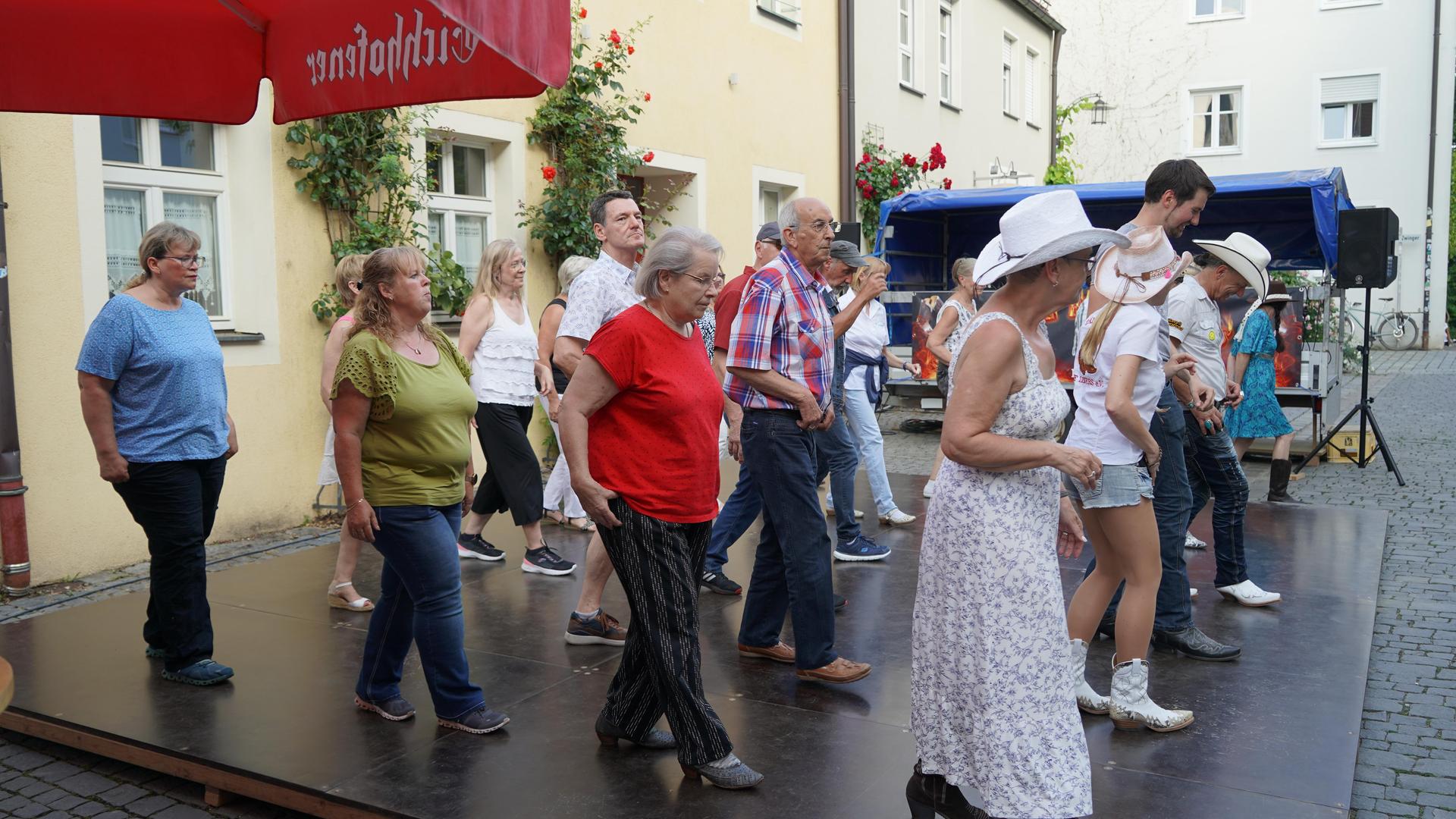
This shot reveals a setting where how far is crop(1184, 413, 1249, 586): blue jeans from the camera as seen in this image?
570 centimetres

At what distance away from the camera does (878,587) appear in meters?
6.42

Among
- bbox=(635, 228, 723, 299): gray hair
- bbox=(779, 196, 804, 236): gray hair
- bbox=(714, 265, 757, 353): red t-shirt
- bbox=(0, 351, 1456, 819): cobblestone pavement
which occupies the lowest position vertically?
bbox=(0, 351, 1456, 819): cobblestone pavement

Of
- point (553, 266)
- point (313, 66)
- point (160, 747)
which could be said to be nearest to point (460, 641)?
point (160, 747)

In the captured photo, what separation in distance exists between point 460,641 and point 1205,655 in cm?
312

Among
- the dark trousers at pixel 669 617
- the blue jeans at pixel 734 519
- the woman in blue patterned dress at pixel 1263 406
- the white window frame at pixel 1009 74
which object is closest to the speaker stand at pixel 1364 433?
the woman in blue patterned dress at pixel 1263 406

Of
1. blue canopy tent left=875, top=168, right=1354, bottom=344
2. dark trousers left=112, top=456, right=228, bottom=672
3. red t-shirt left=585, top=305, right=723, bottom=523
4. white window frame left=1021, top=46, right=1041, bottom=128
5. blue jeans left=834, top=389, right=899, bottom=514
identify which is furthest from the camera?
white window frame left=1021, top=46, right=1041, bottom=128

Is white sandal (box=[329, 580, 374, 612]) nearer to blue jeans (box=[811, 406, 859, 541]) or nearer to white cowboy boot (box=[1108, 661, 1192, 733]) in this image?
blue jeans (box=[811, 406, 859, 541])

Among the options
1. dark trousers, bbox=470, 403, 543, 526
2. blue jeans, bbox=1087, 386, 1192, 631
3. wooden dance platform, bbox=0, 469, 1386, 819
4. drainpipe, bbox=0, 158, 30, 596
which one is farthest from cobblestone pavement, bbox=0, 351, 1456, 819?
dark trousers, bbox=470, 403, 543, 526

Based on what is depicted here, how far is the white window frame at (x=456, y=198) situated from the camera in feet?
32.5

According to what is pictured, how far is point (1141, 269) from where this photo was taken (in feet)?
13.6

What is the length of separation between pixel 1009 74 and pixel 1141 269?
20754mm

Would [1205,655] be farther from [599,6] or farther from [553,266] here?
[599,6]

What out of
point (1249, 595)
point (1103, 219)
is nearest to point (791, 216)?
point (1249, 595)

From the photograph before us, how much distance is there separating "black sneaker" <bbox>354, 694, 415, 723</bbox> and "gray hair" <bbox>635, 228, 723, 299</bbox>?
180 centimetres
